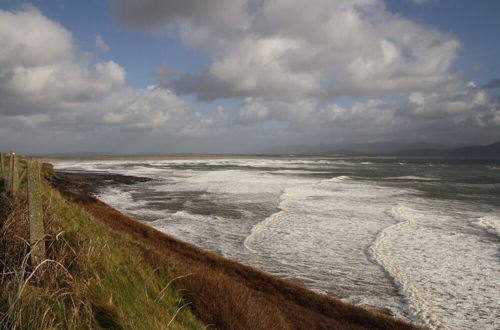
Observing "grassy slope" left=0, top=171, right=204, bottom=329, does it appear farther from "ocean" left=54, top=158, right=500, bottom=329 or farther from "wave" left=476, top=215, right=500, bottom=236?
"wave" left=476, top=215, right=500, bottom=236

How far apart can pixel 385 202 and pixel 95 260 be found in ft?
93.9

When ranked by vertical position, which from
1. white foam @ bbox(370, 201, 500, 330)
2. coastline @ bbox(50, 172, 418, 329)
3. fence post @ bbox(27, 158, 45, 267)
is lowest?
white foam @ bbox(370, 201, 500, 330)

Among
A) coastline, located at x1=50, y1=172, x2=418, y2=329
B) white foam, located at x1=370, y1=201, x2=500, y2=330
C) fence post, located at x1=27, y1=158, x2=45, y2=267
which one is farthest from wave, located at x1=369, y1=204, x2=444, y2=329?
fence post, located at x1=27, y1=158, x2=45, y2=267

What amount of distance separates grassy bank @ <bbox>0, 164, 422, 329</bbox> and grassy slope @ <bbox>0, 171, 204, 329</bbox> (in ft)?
0.04

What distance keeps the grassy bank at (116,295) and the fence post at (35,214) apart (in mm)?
146

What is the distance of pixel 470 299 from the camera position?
11000 millimetres

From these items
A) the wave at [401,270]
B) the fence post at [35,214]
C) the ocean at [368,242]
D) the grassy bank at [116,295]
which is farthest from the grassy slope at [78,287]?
the wave at [401,270]

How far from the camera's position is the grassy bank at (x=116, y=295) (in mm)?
4000

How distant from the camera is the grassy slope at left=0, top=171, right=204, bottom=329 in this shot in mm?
3861

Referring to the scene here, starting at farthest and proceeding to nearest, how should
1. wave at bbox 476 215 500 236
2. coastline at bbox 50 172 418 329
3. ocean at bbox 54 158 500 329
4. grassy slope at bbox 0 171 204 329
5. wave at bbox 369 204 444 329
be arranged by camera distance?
wave at bbox 476 215 500 236 < ocean at bbox 54 158 500 329 < wave at bbox 369 204 444 329 < coastline at bbox 50 172 418 329 < grassy slope at bbox 0 171 204 329

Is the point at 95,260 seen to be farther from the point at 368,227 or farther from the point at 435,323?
the point at 368,227

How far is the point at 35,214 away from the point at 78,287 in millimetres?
1242

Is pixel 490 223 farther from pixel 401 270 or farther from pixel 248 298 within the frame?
pixel 248 298

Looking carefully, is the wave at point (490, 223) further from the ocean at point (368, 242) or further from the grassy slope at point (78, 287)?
the grassy slope at point (78, 287)
